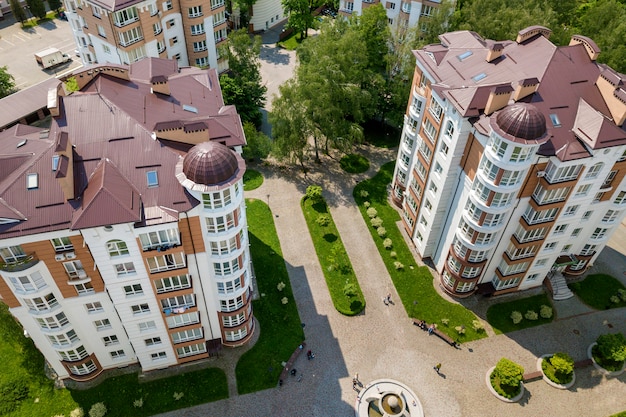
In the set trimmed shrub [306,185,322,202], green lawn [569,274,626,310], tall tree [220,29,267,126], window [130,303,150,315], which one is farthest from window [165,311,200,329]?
green lawn [569,274,626,310]

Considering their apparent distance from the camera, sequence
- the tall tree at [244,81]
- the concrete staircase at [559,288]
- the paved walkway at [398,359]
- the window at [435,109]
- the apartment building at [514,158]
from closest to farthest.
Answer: the apartment building at [514,158]
the paved walkway at [398,359]
the window at [435,109]
the concrete staircase at [559,288]
the tall tree at [244,81]

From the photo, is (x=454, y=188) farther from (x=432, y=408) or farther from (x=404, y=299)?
(x=432, y=408)

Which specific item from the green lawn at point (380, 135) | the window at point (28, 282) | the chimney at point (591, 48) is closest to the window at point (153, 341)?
the window at point (28, 282)

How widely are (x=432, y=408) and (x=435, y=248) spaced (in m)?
21.5

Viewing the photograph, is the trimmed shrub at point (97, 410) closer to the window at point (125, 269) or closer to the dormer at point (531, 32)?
the window at point (125, 269)

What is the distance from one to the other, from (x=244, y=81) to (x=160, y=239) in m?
51.4

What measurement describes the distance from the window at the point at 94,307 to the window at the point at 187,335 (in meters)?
8.50

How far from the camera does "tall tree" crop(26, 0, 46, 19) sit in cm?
11050

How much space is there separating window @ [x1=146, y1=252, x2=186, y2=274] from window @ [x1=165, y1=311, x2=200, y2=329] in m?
7.56

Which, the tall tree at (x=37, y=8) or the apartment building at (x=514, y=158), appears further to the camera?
the tall tree at (x=37, y=8)

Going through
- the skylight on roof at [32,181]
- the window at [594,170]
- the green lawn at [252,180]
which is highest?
the skylight on roof at [32,181]

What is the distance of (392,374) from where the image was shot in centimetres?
5475

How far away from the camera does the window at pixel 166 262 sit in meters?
42.8

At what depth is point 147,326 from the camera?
161 ft
